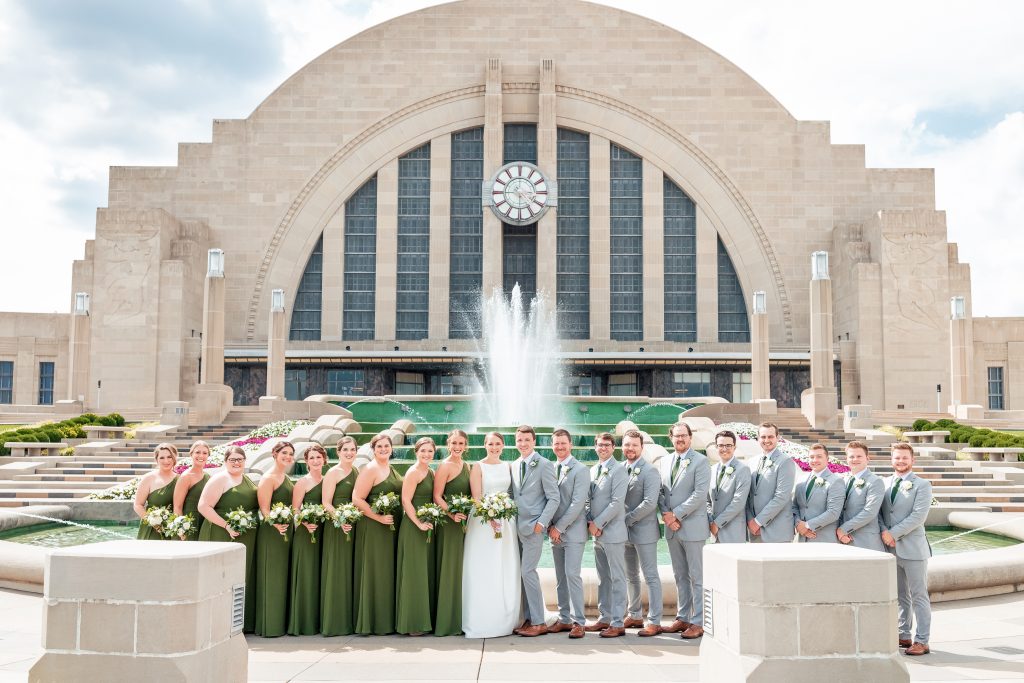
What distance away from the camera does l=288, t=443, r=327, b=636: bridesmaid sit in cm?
771

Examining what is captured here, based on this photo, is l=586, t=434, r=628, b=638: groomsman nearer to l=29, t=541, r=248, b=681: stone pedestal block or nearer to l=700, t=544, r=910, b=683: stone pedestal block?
l=700, t=544, r=910, b=683: stone pedestal block

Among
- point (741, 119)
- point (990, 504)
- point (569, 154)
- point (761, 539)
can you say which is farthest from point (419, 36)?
point (761, 539)

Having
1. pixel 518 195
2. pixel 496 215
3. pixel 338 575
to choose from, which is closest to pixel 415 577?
pixel 338 575

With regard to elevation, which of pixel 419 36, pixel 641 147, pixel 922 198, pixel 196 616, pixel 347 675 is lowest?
pixel 347 675

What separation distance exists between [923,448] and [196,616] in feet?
66.2

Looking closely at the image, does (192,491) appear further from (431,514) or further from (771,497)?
(771,497)

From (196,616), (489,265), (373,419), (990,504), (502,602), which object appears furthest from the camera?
(489,265)

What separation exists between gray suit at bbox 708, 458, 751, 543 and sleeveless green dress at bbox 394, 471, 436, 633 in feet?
8.70

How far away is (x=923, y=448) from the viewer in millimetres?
21703

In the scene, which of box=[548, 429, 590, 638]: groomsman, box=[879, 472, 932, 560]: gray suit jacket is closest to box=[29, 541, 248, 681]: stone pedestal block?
box=[548, 429, 590, 638]: groomsman

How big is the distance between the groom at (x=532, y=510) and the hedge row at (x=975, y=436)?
17.5 metres

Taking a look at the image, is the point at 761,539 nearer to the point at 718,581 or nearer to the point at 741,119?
the point at 718,581

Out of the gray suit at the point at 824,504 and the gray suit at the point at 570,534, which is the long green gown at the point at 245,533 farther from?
the gray suit at the point at 824,504

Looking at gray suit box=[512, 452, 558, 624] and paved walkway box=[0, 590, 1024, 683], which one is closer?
paved walkway box=[0, 590, 1024, 683]
